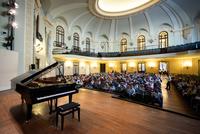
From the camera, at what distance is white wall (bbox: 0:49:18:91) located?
22.2 feet

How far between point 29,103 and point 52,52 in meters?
13.3

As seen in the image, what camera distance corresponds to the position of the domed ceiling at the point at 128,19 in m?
14.7

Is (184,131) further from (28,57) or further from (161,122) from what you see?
(28,57)

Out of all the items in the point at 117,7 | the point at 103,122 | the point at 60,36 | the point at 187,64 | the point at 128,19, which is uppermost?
the point at 117,7

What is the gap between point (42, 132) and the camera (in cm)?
295

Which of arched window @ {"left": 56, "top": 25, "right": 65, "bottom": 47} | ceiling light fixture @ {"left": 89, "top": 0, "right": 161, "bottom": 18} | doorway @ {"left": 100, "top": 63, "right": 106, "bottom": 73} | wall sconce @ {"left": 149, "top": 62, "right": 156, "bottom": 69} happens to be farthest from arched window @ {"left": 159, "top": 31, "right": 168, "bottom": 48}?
arched window @ {"left": 56, "top": 25, "right": 65, "bottom": 47}

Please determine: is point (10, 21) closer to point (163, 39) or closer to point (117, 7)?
point (117, 7)

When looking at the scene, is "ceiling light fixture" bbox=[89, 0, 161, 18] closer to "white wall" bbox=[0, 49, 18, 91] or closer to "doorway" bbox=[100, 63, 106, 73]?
"doorway" bbox=[100, 63, 106, 73]

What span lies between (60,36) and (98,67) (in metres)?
8.72

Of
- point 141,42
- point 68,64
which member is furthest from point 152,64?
point 68,64

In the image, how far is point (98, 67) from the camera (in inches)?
924

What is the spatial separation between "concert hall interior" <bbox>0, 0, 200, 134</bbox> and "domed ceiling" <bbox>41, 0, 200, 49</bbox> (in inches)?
5.1

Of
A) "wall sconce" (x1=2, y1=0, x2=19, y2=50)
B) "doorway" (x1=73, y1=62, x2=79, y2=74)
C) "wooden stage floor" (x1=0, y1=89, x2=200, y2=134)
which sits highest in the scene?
"wall sconce" (x1=2, y1=0, x2=19, y2=50)

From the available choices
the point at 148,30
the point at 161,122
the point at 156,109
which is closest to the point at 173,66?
the point at 148,30
